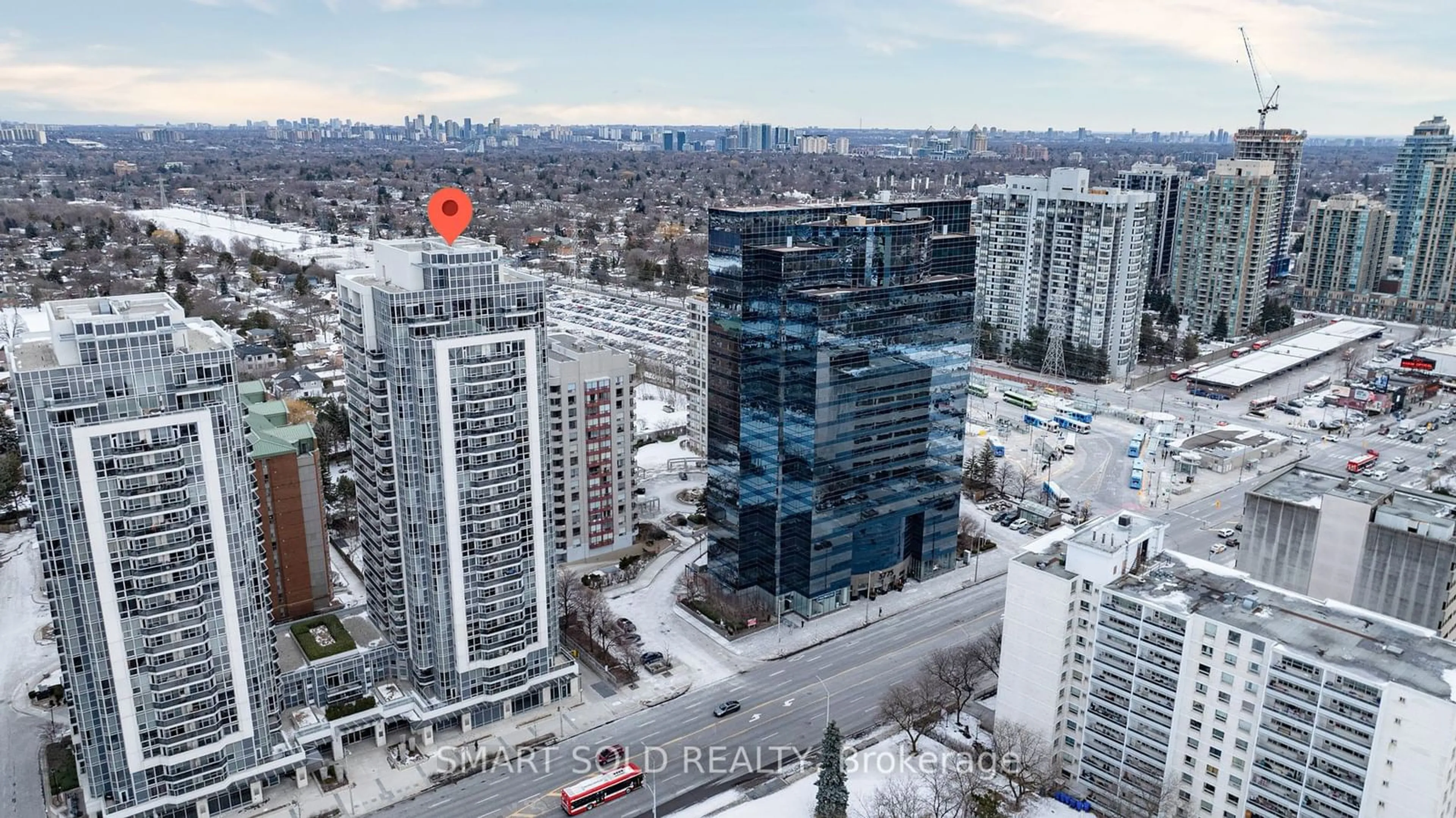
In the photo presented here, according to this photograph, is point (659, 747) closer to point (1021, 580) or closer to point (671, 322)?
point (1021, 580)

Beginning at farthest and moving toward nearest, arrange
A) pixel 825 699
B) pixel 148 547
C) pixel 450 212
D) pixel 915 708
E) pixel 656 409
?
pixel 656 409 < pixel 825 699 < pixel 915 708 < pixel 450 212 < pixel 148 547

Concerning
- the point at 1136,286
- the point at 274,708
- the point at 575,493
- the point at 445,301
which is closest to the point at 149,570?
the point at 274,708

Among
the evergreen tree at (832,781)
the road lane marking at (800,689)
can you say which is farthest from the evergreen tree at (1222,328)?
the evergreen tree at (832,781)

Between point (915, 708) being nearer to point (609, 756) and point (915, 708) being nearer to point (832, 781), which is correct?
point (832, 781)

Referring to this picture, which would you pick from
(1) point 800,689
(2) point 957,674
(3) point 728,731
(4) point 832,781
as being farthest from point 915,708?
(3) point 728,731

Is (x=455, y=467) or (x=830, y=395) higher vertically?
(x=830, y=395)

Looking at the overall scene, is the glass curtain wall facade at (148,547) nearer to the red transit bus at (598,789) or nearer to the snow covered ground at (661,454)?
the red transit bus at (598,789)
